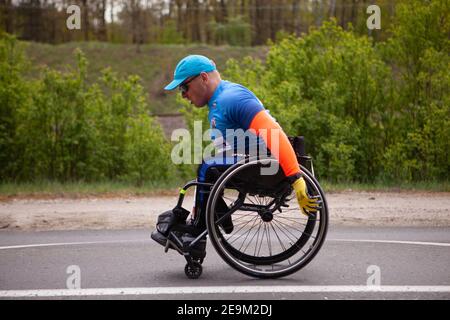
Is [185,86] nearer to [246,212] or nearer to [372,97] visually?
[246,212]

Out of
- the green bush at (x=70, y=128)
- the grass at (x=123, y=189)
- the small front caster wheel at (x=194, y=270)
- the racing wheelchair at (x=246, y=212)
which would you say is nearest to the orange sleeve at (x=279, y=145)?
the racing wheelchair at (x=246, y=212)

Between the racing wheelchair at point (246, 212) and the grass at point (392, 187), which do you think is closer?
the racing wheelchair at point (246, 212)

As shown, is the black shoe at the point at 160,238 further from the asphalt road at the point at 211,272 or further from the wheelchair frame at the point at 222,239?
the asphalt road at the point at 211,272

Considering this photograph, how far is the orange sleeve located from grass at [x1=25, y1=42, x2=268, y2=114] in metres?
43.1

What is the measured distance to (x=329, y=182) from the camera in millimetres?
12625

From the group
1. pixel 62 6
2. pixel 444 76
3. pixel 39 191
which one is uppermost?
pixel 62 6

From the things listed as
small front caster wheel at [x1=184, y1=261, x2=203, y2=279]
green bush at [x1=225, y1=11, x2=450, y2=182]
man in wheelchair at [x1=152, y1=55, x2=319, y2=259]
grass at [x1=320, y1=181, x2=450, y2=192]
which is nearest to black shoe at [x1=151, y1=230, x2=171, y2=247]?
man in wheelchair at [x1=152, y1=55, x2=319, y2=259]

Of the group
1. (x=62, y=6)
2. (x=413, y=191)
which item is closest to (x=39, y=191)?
(x=413, y=191)

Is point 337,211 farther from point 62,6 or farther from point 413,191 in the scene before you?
point 62,6

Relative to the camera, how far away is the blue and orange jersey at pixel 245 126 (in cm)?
477

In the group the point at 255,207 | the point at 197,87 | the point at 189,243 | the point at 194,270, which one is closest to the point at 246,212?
the point at 255,207

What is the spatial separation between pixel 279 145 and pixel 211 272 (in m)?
1.21

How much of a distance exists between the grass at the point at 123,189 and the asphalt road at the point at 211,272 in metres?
4.54

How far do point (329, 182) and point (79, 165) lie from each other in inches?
204
